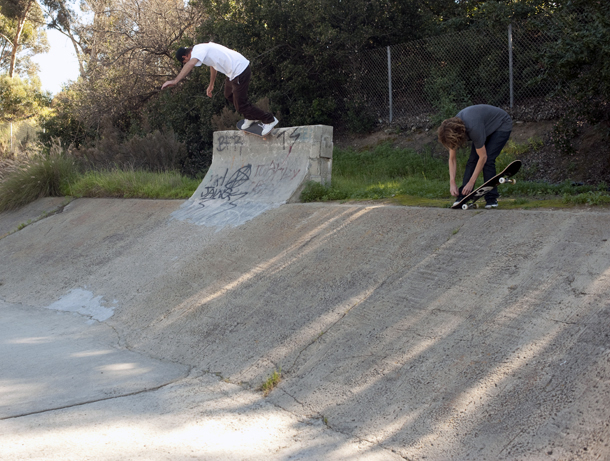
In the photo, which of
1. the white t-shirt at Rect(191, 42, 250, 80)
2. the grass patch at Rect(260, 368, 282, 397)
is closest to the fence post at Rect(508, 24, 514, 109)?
the white t-shirt at Rect(191, 42, 250, 80)

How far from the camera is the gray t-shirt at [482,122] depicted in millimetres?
5109

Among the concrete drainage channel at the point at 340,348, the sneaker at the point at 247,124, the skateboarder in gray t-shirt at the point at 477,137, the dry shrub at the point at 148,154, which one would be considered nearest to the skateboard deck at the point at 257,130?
the sneaker at the point at 247,124

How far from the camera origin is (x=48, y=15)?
34219mm

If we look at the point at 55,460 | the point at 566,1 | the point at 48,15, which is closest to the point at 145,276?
the point at 55,460

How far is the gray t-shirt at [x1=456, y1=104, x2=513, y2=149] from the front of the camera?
5.11 meters

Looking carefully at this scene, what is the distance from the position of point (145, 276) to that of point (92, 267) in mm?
1244

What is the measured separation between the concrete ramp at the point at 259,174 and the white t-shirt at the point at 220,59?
3.65 feet

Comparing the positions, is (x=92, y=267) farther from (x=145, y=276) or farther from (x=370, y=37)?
(x=370, y=37)

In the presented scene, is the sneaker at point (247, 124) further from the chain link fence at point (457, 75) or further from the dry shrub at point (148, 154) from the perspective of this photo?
the chain link fence at point (457, 75)

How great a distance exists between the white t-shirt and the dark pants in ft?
0.29

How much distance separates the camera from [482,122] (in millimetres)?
5180

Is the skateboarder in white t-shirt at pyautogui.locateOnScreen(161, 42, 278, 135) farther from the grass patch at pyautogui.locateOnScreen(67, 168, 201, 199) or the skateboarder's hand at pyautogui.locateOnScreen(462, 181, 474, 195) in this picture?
the skateboarder's hand at pyautogui.locateOnScreen(462, 181, 474, 195)

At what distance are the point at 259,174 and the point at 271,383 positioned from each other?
4.75 metres

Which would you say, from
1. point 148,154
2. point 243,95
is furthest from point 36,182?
point 243,95
